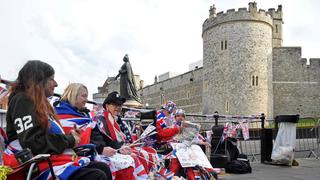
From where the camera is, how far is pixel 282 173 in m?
6.76

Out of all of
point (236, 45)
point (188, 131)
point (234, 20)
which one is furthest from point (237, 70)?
point (188, 131)

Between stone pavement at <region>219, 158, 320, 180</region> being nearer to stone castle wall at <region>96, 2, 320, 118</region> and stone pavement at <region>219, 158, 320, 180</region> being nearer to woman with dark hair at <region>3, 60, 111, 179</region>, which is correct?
woman with dark hair at <region>3, 60, 111, 179</region>

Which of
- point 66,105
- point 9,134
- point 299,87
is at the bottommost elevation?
point 9,134

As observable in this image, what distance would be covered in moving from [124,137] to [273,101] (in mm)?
32814

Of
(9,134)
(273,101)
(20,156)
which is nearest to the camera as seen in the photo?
(20,156)

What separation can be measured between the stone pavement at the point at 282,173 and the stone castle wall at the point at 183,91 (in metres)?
34.9

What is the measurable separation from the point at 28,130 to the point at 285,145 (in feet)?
20.6

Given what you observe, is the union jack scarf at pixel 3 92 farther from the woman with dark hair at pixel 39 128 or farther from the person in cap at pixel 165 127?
the person in cap at pixel 165 127

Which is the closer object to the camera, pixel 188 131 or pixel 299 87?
pixel 188 131

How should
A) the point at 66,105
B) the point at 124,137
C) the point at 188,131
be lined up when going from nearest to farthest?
1. the point at 66,105
2. the point at 124,137
3. the point at 188,131

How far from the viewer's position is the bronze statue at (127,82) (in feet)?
43.2

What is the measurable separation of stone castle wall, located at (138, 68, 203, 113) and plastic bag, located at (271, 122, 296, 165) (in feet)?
114

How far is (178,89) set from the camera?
49594 millimetres

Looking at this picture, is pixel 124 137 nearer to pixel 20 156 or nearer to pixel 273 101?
pixel 20 156
